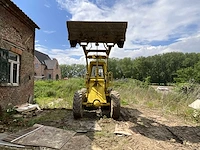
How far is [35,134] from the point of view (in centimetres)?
530

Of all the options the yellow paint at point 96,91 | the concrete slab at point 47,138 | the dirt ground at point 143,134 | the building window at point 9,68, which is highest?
the building window at point 9,68

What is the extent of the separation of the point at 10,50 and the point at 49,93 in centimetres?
896

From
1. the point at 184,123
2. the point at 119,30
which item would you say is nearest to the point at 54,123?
the point at 119,30

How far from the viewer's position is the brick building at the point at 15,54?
26.6ft

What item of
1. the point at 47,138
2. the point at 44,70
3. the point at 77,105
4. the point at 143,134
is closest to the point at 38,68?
the point at 44,70

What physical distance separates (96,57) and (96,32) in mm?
1726

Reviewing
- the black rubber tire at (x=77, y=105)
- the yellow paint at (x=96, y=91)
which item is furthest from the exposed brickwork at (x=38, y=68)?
the black rubber tire at (x=77, y=105)

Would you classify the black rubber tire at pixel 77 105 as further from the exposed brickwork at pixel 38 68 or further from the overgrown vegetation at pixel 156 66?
the overgrown vegetation at pixel 156 66

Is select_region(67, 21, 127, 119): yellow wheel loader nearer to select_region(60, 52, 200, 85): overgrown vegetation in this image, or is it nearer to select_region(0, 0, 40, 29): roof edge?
select_region(0, 0, 40, 29): roof edge

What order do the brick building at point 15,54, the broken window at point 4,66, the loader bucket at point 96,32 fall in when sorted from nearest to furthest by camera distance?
the loader bucket at point 96,32
the broken window at point 4,66
the brick building at point 15,54

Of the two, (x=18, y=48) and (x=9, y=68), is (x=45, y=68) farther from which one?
(x=9, y=68)

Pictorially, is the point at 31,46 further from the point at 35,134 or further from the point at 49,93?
the point at 35,134

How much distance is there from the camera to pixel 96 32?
6699mm

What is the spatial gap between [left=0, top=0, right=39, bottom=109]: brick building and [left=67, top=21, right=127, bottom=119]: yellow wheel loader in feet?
10.2
